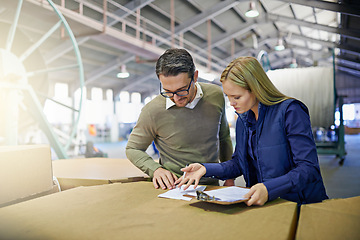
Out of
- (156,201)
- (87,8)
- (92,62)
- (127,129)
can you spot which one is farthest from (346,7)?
(127,129)

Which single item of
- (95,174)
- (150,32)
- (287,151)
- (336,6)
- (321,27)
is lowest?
(95,174)

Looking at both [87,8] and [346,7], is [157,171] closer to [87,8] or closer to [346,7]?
[87,8]

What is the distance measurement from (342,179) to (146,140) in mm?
4036

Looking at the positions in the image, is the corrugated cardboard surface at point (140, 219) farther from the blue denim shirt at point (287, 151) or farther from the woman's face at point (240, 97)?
the woman's face at point (240, 97)

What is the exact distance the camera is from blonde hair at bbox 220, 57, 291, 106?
106 centimetres

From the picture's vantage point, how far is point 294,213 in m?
0.74

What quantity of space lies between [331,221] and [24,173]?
1017 millimetres

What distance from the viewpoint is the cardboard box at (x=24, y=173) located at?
94cm

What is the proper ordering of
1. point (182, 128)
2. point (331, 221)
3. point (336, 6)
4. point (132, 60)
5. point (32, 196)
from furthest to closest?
point (132, 60)
point (336, 6)
point (182, 128)
point (32, 196)
point (331, 221)

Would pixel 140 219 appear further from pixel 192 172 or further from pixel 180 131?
pixel 180 131

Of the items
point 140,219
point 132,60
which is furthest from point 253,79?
point 132,60

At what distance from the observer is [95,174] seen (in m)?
1.47

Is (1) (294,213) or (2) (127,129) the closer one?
(1) (294,213)

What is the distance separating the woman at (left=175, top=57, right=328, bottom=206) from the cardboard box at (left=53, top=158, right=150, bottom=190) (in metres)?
0.37
